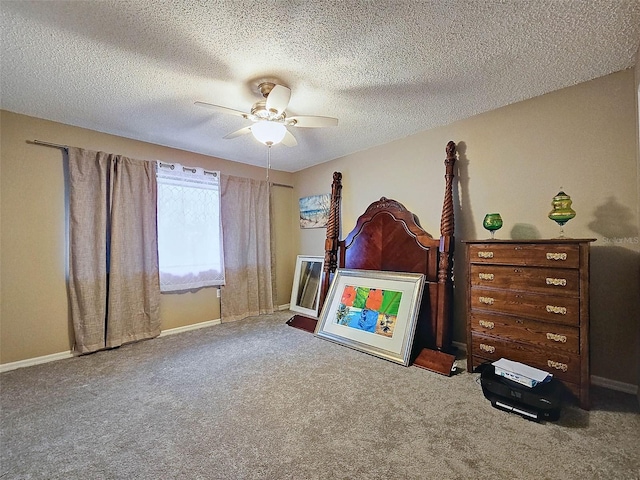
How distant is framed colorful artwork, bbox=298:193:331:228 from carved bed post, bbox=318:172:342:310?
0.99 feet

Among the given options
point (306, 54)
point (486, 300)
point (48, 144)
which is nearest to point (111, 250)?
point (48, 144)

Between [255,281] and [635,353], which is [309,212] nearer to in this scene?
[255,281]

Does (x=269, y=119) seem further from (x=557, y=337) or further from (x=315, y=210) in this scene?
(x=557, y=337)

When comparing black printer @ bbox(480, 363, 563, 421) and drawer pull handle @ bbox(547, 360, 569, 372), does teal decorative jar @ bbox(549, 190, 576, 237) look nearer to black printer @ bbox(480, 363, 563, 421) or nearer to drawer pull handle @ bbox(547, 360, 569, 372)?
drawer pull handle @ bbox(547, 360, 569, 372)

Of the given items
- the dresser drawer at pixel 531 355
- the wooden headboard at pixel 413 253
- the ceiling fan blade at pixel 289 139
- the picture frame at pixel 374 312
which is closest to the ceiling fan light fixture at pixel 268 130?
the ceiling fan blade at pixel 289 139

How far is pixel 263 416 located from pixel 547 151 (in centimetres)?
291

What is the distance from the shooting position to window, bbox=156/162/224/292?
3340 millimetres

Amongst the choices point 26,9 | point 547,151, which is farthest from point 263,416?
point 547,151

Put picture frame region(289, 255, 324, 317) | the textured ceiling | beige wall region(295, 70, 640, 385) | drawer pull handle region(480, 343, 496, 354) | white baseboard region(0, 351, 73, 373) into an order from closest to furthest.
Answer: the textured ceiling → beige wall region(295, 70, 640, 385) → drawer pull handle region(480, 343, 496, 354) → white baseboard region(0, 351, 73, 373) → picture frame region(289, 255, 324, 317)

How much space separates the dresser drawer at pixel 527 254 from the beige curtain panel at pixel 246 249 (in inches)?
111

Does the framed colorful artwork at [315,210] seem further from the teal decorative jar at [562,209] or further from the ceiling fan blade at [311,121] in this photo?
the teal decorative jar at [562,209]

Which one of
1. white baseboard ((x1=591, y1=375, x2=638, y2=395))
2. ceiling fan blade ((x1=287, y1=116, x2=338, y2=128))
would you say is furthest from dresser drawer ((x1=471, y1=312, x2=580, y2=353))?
ceiling fan blade ((x1=287, y1=116, x2=338, y2=128))

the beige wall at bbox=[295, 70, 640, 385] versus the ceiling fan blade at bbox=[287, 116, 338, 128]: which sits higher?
the ceiling fan blade at bbox=[287, 116, 338, 128]

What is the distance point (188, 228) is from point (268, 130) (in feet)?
6.51
